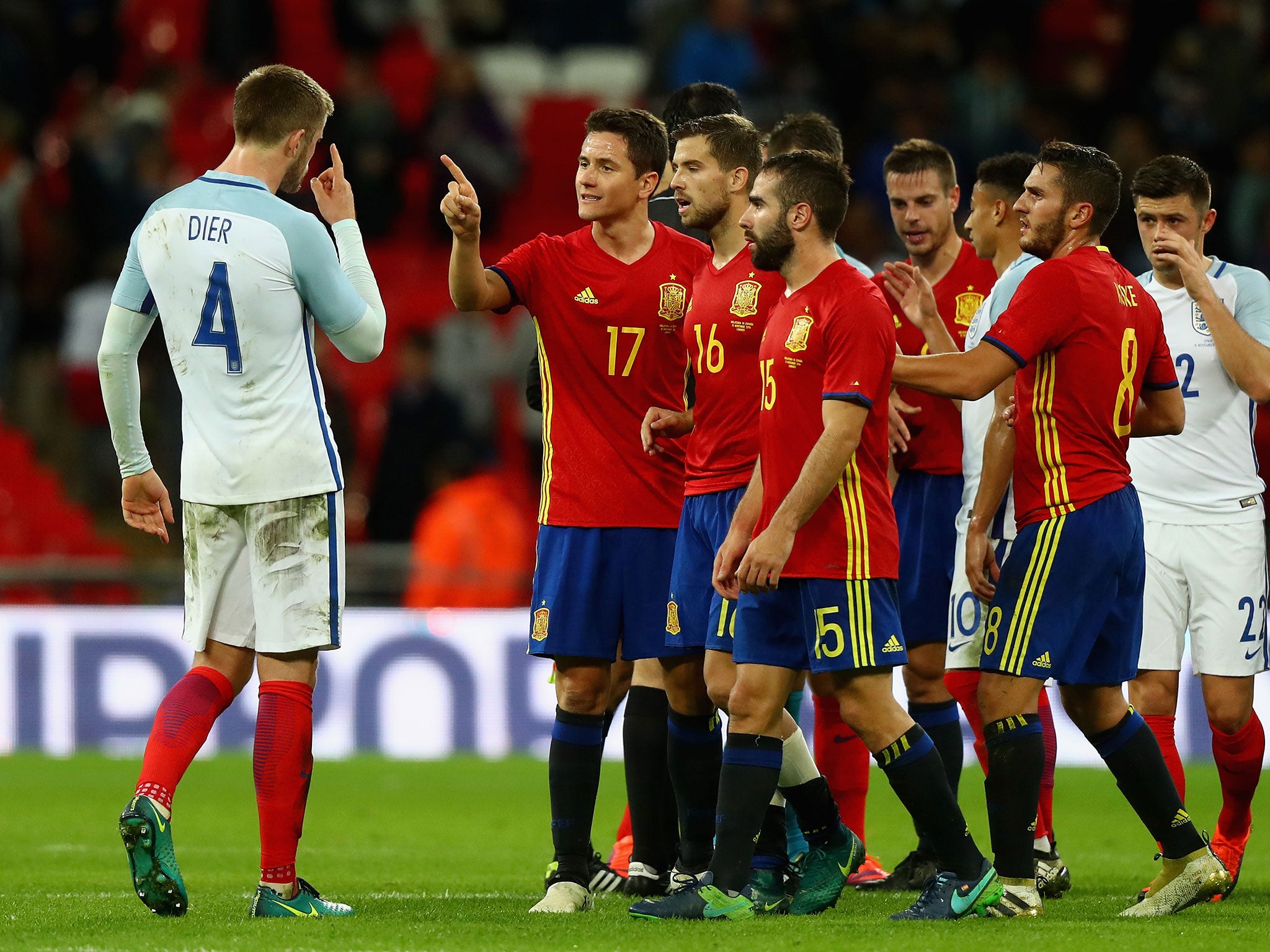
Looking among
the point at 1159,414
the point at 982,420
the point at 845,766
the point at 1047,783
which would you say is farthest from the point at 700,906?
the point at 982,420

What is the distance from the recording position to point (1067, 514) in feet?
18.9

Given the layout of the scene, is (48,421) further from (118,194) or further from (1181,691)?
(1181,691)

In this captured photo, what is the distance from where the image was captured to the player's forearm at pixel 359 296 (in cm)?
579

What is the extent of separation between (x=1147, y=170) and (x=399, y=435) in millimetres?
8136

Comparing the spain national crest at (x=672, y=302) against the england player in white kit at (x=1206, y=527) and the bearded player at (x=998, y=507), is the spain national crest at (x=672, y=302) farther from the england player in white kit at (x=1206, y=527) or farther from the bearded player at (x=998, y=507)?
the england player in white kit at (x=1206, y=527)

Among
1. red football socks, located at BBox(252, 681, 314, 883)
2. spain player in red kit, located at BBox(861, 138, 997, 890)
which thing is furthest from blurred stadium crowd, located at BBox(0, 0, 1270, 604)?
red football socks, located at BBox(252, 681, 314, 883)

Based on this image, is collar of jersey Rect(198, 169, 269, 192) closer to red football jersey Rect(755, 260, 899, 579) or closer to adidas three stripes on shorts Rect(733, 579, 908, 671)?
red football jersey Rect(755, 260, 899, 579)

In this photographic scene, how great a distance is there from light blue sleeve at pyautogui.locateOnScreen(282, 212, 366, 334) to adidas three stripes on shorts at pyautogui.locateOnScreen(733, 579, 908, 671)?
Result: 1516 mm

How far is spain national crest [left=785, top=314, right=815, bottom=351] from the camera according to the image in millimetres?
5590

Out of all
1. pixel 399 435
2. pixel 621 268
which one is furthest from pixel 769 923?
pixel 399 435

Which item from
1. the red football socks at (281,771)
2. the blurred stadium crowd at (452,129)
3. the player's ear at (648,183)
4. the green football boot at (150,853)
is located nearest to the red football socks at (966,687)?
the player's ear at (648,183)

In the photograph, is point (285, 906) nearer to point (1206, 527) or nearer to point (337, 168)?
point (337, 168)

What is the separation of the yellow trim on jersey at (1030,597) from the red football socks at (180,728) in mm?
2444

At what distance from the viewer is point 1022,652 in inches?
225
